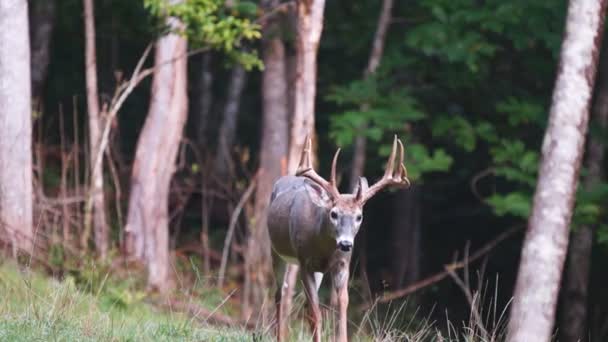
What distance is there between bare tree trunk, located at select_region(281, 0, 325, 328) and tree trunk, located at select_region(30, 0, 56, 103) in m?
5.14

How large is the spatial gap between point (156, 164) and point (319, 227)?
7460 mm

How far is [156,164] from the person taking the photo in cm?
1474

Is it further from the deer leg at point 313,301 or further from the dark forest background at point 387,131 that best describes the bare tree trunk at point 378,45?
the deer leg at point 313,301

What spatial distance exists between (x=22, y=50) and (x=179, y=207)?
5270mm

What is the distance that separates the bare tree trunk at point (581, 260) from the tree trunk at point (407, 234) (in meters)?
3.75

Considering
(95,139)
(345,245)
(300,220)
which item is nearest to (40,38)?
(95,139)

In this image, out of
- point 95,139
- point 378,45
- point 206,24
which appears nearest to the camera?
point 206,24

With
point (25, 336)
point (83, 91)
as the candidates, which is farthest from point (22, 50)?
point (83, 91)

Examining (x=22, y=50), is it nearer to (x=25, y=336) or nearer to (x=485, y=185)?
(x=25, y=336)

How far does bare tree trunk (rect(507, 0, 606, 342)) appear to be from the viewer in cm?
1126

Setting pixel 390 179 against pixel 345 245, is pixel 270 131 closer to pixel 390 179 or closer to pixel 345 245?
pixel 390 179

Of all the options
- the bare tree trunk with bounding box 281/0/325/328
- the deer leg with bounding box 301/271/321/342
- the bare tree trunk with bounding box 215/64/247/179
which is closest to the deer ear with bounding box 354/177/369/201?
the deer leg with bounding box 301/271/321/342

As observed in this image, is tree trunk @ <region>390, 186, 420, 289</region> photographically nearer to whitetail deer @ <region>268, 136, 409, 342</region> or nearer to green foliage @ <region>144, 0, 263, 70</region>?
green foliage @ <region>144, 0, 263, 70</region>

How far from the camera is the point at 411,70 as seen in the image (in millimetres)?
16484
